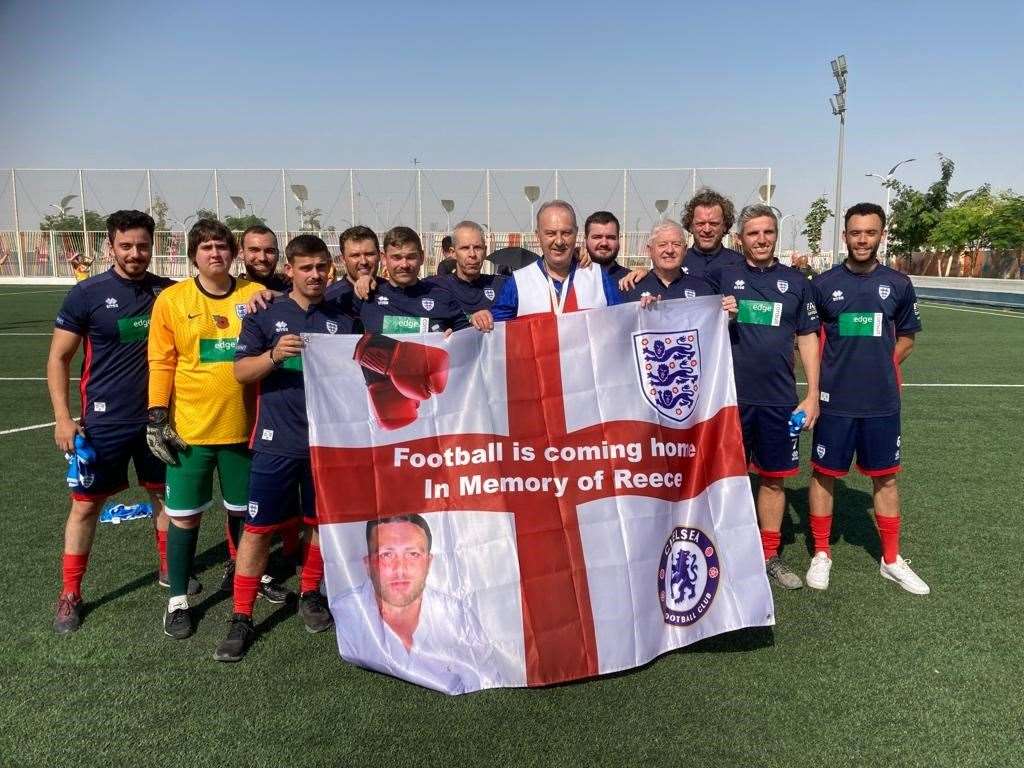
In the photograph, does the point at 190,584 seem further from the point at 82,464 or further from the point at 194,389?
the point at 194,389

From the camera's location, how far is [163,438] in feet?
11.5

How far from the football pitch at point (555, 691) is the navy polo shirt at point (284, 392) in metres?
1.01

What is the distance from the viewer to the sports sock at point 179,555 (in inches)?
143

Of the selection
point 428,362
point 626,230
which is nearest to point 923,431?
point 428,362

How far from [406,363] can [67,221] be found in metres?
49.6

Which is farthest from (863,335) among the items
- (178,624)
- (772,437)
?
(178,624)

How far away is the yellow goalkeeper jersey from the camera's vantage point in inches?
140

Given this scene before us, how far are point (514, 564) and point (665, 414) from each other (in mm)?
1025

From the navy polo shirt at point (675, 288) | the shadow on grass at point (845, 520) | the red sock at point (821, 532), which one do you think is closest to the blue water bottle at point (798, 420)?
the red sock at point (821, 532)

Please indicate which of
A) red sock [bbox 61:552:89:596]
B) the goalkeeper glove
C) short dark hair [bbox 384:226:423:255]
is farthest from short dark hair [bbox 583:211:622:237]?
red sock [bbox 61:552:89:596]

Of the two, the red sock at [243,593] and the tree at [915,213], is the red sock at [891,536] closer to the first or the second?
the red sock at [243,593]

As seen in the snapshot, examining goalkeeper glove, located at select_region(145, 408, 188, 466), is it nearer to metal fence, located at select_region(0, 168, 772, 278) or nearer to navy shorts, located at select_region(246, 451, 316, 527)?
navy shorts, located at select_region(246, 451, 316, 527)

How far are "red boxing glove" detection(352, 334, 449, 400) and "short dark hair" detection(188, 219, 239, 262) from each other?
0.95 m

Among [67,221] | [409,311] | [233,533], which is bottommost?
[233,533]
